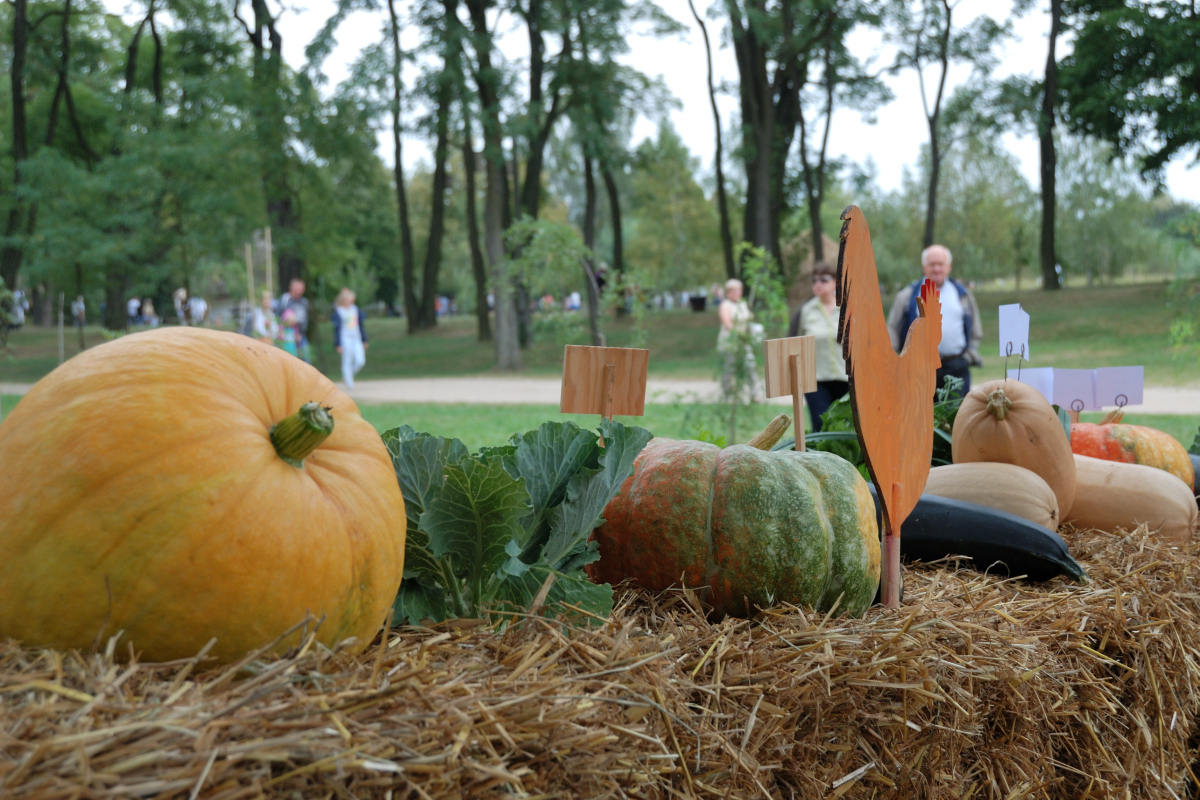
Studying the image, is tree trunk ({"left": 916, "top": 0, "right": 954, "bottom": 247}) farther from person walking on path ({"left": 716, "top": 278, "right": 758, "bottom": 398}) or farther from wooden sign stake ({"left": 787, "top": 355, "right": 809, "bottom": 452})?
wooden sign stake ({"left": 787, "top": 355, "right": 809, "bottom": 452})

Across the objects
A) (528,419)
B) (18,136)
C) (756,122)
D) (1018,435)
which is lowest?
(528,419)

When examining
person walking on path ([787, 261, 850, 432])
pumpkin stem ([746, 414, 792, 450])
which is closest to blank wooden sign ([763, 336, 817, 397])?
pumpkin stem ([746, 414, 792, 450])

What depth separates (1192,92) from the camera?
25219 millimetres

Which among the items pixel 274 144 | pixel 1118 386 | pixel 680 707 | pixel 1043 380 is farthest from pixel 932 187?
pixel 680 707

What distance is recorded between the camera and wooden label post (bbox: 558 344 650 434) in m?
2.12

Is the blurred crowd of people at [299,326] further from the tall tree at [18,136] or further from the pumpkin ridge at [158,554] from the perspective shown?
the tall tree at [18,136]

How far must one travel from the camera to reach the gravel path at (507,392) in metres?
12.9

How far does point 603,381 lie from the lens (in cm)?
214

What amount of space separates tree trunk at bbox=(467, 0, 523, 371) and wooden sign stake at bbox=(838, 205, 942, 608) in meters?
18.8

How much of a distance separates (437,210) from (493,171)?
8173 millimetres

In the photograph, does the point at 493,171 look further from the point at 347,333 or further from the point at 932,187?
the point at 932,187

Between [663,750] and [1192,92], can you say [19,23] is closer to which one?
[663,750]

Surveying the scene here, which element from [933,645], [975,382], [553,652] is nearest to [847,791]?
[933,645]

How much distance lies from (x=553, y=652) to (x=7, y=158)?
39341 mm
